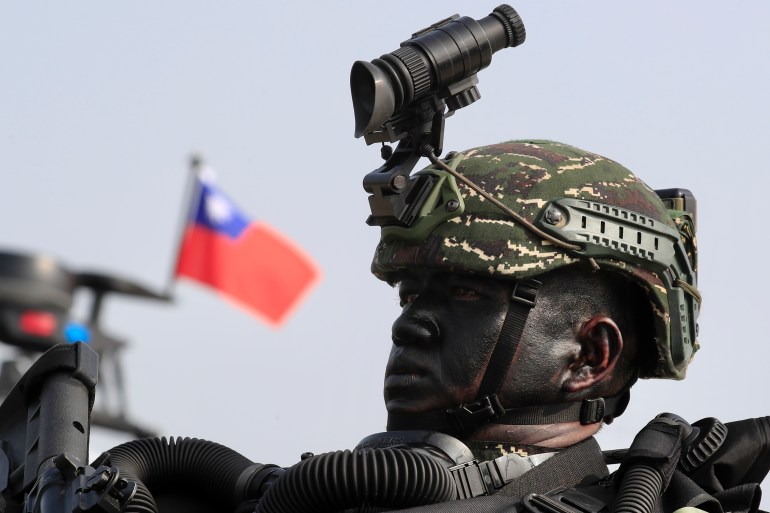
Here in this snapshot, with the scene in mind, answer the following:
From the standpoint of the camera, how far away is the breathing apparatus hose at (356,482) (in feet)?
28.1

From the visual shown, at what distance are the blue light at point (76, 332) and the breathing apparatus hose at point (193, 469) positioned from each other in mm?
11599

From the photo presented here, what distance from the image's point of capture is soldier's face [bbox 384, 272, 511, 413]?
9383 mm

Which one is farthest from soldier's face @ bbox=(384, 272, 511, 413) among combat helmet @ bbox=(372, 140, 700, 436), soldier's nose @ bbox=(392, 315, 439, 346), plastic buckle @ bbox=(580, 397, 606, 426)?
plastic buckle @ bbox=(580, 397, 606, 426)

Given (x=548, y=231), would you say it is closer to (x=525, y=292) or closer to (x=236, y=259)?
(x=525, y=292)

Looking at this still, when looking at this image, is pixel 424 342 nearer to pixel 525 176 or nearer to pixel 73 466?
pixel 525 176

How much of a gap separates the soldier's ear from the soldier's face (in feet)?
1.34

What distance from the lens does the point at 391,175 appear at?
9.44 metres

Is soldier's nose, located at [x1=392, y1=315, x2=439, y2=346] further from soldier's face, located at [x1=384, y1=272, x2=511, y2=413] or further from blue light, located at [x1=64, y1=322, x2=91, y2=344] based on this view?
blue light, located at [x1=64, y1=322, x2=91, y2=344]

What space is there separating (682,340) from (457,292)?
1.10m

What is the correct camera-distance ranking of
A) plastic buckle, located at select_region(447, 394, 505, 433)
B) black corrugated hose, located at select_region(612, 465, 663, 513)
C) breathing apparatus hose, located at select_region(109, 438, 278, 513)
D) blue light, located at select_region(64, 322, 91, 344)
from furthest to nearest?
blue light, located at select_region(64, 322, 91, 344) < breathing apparatus hose, located at select_region(109, 438, 278, 513) < plastic buckle, located at select_region(447, 394, 505, 433) < black corrugated hose, located at select_region(612, 465, 663, 513)

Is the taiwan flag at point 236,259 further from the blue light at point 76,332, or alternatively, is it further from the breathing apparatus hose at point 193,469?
the breathing apparatus hose at point 193,469

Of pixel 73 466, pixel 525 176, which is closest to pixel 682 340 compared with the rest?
pixel 525 176

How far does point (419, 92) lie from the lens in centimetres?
930

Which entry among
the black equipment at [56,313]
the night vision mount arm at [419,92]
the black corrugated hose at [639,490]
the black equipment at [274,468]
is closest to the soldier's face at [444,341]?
the black equipment at [274,468]
